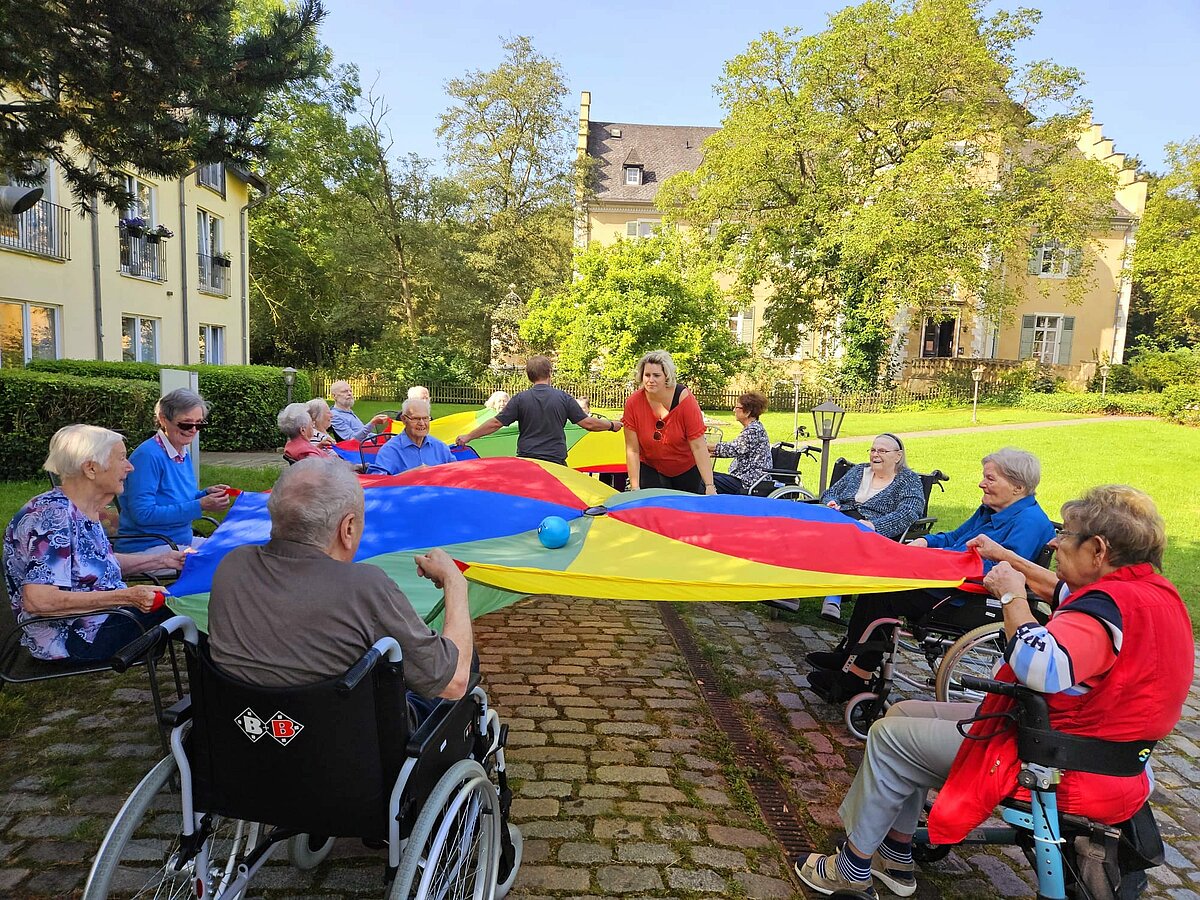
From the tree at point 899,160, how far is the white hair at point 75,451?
22.8m

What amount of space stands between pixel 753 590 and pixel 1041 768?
1198 millimetres

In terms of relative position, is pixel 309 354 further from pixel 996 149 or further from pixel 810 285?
pixel 996 149

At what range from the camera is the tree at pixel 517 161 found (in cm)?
3334

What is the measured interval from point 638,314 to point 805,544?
831 inches

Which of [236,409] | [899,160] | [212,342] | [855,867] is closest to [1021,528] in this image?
[855,867]

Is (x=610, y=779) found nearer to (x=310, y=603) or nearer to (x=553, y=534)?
(x=553, y=534)

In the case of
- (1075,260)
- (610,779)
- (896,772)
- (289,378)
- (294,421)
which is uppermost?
(1075,260)

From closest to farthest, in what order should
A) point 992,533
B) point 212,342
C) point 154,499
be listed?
point 992,533
point 154,499
point 212,342

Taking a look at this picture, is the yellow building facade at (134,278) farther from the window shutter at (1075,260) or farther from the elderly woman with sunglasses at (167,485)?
the window shutter at (1075,260)

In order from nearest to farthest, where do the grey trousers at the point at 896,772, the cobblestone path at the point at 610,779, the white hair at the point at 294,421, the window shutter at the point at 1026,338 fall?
the grey trousers at the point at 896,772 → the cobblestone path at the point at 610,779 → the white hair at the point at 294,421 → the window shutter at the point at 1026,338

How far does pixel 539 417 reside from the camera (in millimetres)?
5941

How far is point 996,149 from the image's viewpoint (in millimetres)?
23766

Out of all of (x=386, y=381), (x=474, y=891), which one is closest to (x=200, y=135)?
(x=474, y=891)

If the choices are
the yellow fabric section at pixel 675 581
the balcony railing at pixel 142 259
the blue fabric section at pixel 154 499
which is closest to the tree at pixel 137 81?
the blue fabric section at pixel 154 499
